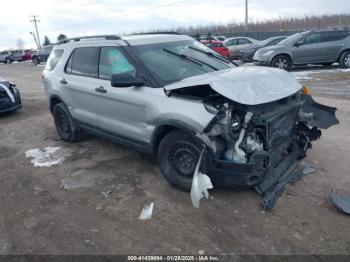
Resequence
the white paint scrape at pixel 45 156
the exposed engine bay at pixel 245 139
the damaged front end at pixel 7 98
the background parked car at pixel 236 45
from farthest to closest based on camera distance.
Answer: the background parked car at pixel 236 45
the damaged front end at pixel 7 98
the white paint scrape at pixel 45 156
the exposed engine bay at pixel 245 139

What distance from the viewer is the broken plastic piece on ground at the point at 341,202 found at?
134 inches

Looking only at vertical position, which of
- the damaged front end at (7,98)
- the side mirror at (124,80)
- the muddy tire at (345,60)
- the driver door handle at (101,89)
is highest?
the side mirror at (124,80)

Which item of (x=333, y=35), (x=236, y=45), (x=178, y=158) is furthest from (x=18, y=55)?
(x=178, y=158)

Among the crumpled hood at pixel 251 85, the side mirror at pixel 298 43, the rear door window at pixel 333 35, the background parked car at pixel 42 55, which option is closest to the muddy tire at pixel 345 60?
the rear door window at pixel 333 35

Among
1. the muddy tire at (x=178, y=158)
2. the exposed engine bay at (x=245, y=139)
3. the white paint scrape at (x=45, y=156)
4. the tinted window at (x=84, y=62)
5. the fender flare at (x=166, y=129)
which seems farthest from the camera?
the white paint scrape at (x=45, y=156)

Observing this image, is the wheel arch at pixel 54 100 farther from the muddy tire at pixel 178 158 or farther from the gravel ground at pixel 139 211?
the muddy tire at pixel 178 158

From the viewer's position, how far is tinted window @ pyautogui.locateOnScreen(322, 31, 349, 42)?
46.1 feet

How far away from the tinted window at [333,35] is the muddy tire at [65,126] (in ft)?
40.0

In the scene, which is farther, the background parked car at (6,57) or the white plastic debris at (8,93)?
the background parked car at (6,57)

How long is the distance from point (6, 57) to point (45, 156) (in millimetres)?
39230

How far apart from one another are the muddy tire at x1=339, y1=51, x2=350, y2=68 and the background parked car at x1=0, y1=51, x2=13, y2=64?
3658cm

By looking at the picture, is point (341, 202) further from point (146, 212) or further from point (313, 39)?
point (313, 39)

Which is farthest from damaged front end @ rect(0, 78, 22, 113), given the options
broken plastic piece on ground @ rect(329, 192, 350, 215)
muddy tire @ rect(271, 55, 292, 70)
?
muddy tire @ rect(271, 55, 292, 70)

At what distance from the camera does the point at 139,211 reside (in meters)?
3.67
